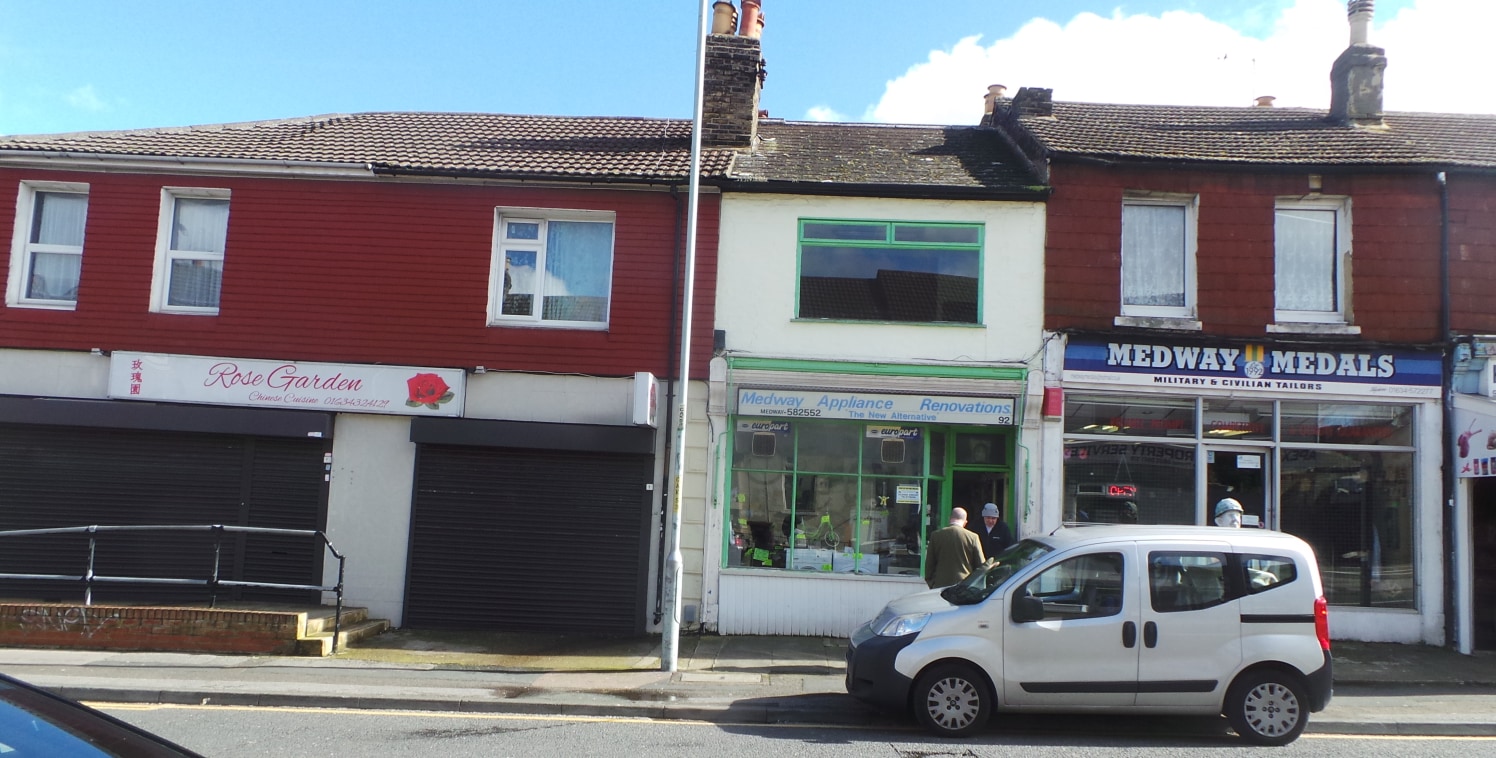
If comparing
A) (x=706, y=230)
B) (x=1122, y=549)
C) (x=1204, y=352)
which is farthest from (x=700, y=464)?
(x=1204, y=352)

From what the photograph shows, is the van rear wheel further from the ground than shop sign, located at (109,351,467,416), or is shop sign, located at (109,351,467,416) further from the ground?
shop sign, located at (109,351,467,416)

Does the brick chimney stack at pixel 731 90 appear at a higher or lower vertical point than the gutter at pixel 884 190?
higher

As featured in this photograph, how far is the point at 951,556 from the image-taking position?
1000 cm

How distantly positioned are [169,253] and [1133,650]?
12318mm

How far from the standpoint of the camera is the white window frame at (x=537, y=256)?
12.4m

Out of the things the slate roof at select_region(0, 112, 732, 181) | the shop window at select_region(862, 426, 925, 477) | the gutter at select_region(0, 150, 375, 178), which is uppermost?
the slate roof at select_region(0, 112, 732, 181)

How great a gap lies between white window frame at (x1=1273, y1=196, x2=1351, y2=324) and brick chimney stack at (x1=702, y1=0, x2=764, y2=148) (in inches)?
277

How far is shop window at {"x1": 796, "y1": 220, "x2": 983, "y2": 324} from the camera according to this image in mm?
12203

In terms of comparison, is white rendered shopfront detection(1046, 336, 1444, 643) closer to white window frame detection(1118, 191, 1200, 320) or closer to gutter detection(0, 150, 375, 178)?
white window frame detection(1118, 191, 1200, 320)

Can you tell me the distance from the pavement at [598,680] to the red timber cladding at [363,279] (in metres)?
3.51

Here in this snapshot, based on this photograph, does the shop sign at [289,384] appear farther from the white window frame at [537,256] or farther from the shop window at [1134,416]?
the shop window at [1134,416]

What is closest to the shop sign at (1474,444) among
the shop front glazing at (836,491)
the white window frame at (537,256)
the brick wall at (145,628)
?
the shop front glazing at (836,491)

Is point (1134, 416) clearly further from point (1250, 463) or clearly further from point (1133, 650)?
point (1133, 650)

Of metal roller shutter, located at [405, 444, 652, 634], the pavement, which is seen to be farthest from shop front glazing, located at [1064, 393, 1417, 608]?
metal roller shutter, located at [405, 444, 652, 634]
